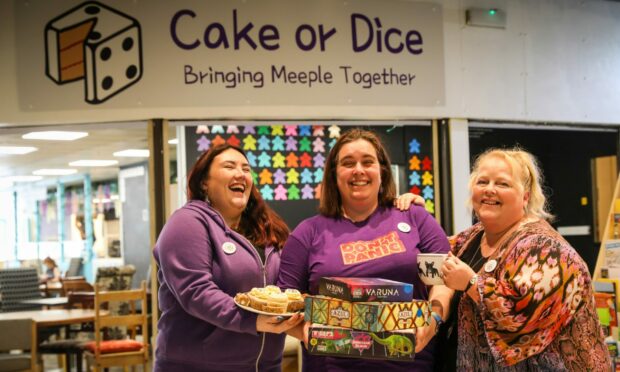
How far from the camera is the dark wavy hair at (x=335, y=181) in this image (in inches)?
103

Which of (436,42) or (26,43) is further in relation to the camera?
(436,42)

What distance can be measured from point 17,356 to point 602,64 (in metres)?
5.67

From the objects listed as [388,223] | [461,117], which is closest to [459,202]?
[461,117]

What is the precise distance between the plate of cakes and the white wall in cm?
227

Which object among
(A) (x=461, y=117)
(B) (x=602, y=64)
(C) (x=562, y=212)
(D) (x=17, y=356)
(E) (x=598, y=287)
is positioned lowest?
(D) (x=17, y=356)

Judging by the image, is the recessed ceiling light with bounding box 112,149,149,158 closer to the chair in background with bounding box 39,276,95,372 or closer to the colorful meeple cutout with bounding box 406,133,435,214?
the chair in background with bounding box 39,276,95,372

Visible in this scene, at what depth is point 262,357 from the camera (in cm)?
268

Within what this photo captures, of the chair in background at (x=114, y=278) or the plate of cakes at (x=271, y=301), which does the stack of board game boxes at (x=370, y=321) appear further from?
the chair in background at (x=114, y=278)

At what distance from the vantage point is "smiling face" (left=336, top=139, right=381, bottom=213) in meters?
2.55

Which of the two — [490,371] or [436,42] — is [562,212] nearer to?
[436,42]

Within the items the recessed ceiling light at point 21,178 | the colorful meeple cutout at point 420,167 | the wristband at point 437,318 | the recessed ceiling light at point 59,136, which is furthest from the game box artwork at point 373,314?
the recessed ceiling light at point 21,178

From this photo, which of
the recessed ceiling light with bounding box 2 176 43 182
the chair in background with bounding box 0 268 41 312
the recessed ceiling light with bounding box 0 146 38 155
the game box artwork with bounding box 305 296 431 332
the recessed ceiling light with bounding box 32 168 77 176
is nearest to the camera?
the game box artwork with bounding box 305 296 431 332

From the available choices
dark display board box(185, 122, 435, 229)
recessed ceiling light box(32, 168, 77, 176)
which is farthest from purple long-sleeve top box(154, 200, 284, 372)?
recessed ceiling light box(32, 168, 77, 176)

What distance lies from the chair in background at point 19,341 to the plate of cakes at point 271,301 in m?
4.41
